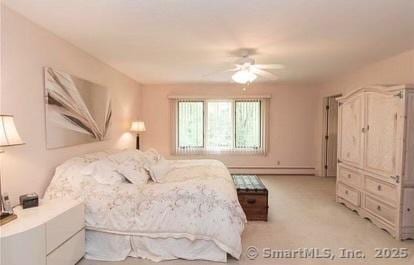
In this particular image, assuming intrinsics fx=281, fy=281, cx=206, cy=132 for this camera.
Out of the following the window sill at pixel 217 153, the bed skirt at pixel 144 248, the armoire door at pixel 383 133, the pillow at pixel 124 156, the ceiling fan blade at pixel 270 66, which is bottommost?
the bed skirt at pixel 144 248

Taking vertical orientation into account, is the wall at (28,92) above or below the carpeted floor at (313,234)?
above

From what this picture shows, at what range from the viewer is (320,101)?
7.02 metres

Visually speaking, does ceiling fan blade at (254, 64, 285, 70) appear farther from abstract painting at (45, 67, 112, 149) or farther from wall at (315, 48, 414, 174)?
abstract painting at (45, 67, 112, 149)

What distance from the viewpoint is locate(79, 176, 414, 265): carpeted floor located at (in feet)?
9.08

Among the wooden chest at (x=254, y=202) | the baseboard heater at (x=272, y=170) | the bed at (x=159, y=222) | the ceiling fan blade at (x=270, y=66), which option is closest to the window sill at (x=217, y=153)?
the baseboard heater at (x=272, y=170)

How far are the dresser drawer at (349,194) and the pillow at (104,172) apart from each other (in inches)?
130

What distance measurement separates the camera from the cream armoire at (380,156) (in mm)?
3264

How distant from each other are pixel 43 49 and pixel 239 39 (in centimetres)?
210

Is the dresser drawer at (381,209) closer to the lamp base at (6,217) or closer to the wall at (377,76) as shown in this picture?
the wall at (377,76)

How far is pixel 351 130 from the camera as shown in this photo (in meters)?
4.38

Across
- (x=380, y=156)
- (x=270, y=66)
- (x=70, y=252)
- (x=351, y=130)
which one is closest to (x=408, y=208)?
(x=380, y=156)

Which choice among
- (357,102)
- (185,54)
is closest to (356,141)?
(357,102)

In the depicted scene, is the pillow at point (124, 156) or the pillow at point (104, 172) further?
the pillow at point (124, 156)

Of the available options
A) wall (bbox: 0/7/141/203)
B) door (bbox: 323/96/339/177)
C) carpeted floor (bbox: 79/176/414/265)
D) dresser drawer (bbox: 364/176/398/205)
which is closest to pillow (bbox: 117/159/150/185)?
wall (bbox: 0/7/141/203)
